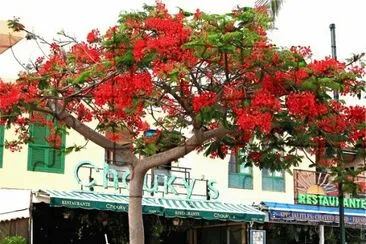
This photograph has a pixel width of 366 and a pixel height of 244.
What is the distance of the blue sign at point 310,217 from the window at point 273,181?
120cm

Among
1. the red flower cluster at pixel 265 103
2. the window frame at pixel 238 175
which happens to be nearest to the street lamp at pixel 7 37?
the window frame at pixel 238 175

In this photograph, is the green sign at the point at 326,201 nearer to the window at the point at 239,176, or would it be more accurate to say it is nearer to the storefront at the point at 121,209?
the window at the point at 239,176

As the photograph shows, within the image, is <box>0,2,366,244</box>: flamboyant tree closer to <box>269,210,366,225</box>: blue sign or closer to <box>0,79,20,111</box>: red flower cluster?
<box>0,79,20,111</box>: red flower cluster

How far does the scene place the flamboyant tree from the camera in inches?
415

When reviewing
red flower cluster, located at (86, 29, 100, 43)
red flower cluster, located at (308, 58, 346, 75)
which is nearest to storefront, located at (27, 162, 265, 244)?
red flower cluster, located at (86, 29, 100, 43)

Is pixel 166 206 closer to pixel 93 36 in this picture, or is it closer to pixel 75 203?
pixel 75 203

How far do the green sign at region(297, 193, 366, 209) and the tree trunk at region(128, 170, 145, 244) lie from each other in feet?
39.6

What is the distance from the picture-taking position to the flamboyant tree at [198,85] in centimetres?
1053

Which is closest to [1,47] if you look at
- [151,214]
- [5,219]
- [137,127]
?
[5,219]

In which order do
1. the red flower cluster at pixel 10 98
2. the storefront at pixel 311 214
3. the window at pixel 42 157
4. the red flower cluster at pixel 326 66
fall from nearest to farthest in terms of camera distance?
the red flower cluster at pixel 10 98, the red flower cluster at pixel 326 66, the window at pixel 42 157, the storefront at pixel 311 214

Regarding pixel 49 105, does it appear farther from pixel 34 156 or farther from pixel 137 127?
pixel 34 156

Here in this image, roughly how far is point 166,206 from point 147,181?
1.32m

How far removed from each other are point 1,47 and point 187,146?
865cm

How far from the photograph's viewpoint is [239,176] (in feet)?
73.4
